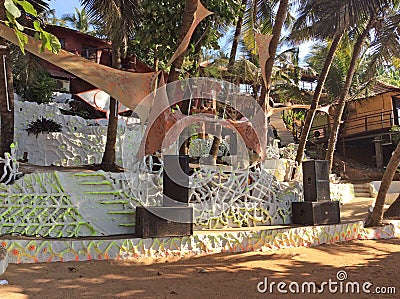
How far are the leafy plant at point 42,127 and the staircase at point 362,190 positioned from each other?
41.5ft

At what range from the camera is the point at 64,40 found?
70.8ft

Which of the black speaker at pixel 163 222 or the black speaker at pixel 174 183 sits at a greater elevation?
the black speaker at pixel 174 183

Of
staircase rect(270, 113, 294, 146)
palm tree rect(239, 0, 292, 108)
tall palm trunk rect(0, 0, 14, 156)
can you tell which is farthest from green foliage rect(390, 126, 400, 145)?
tall palm trunk rect(0, 0, 14, 156)

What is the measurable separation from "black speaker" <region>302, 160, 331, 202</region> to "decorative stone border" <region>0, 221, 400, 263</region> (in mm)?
790

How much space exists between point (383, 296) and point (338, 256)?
2.40 m

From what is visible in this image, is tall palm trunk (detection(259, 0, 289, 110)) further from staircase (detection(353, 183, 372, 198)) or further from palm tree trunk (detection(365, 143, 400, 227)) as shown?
staircase (detection(353, 183, 372, 198))

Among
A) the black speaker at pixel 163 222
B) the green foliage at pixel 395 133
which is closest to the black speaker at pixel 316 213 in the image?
the black speaker at pixel 163 222

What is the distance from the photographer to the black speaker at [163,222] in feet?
21.7

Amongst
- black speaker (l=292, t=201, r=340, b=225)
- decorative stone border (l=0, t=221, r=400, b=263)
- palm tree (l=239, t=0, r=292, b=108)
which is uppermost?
palm tree (l=239, t=0, r=292, b=108)

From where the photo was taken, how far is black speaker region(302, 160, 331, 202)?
888 cm

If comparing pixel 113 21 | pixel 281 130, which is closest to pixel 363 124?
pixel 281 130

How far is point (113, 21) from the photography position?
383 inches

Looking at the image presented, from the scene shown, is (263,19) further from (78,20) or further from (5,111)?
(78,20)

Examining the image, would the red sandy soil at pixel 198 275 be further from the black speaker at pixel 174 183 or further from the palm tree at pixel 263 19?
the palm tree at pixel 263 19
